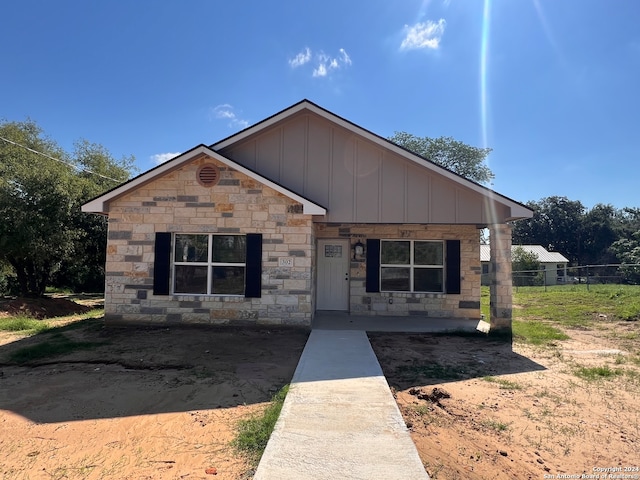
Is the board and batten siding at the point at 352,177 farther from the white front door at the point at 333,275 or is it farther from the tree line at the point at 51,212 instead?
the tree line at the point at 51,212

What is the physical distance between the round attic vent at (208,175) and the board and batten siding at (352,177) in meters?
1.20

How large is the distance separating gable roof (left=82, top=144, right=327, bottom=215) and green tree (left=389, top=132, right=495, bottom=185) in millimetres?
29261

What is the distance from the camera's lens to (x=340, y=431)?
3.64 m

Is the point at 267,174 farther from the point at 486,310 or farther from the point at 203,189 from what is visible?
the point at 486,310

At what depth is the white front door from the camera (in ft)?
35.8

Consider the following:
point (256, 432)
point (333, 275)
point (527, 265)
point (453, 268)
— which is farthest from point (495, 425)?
point (527, 265)

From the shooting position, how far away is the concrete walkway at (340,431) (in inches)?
117

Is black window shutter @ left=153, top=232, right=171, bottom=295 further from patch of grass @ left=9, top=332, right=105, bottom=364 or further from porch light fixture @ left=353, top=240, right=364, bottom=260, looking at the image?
porch light fixture @ left=353, top=240, right=364, bottom=260

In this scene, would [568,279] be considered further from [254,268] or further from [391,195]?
[254,268]

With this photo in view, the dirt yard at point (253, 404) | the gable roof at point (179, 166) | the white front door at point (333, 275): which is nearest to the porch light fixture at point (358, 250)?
the white front door at point (333, 275)

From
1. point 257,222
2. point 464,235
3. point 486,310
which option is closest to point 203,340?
point 257,222

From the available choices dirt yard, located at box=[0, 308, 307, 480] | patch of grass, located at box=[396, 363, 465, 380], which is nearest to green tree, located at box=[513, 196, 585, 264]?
patch of grass, located at box=[396, 363, 465, 380]

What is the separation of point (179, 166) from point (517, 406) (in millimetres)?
7876

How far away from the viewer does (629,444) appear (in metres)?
3.64
